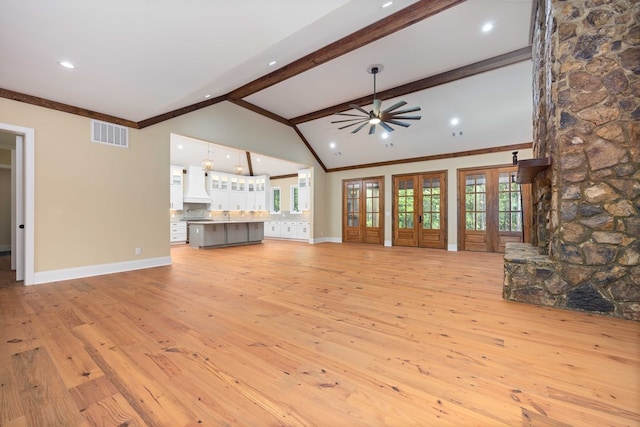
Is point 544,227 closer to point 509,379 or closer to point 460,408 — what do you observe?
point 509,379

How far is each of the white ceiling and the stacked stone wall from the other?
1.28 meters

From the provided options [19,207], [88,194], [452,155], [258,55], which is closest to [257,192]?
[88,194]

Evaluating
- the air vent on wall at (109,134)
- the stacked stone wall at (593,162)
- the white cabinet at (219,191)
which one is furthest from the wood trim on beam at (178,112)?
the stacked stone wall at (593,162)

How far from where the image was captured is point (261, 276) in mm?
4277

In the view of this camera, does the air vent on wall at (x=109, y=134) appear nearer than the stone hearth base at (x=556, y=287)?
No

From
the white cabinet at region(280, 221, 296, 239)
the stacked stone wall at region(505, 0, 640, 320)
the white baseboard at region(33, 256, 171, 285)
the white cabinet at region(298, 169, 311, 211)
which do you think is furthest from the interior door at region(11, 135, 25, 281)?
the white cabinet at region(280, 221, 296, 239)

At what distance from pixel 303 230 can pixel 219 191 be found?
12.5 ft

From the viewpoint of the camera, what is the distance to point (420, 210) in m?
8.02

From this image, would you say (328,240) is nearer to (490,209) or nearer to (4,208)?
(490,209)

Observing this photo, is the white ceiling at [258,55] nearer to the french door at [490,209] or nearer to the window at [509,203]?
the french door at [490,209]

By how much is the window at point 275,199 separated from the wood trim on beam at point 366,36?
6.71 metres

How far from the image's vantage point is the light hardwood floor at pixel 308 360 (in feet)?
4.40

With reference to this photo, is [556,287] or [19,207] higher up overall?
[19,207]

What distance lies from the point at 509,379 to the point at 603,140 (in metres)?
2.65
